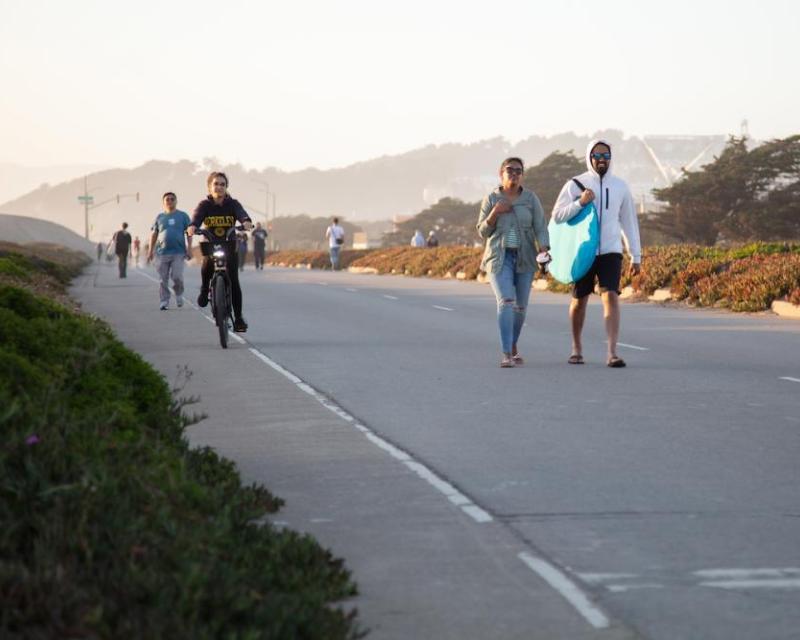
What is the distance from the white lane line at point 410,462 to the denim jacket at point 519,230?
7.95ft

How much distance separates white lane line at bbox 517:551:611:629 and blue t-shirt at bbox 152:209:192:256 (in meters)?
19.8

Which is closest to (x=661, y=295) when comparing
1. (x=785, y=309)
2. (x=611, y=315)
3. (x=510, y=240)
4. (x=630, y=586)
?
(x=785, y=309)

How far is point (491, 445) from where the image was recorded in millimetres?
9938

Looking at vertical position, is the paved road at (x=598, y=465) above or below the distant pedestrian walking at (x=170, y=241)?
below

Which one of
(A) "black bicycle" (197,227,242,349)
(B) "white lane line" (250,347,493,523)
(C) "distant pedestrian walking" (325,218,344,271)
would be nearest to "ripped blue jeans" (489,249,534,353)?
(B) "white lane line" (250,347,493,523)

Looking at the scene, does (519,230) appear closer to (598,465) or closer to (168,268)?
(598,465)

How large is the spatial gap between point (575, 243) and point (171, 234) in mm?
12063

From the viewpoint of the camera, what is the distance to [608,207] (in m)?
15.2

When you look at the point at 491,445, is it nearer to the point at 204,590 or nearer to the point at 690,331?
the point at 204,590

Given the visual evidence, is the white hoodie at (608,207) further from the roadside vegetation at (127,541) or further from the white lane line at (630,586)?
the white lane line at (630,586)

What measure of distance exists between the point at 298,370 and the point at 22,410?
29.4 ft

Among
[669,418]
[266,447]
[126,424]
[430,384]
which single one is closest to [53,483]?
[126,424]

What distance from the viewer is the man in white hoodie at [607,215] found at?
1509cm

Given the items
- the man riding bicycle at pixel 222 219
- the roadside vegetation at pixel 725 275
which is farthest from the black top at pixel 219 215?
the roadside vegetation at pixel 725 275
